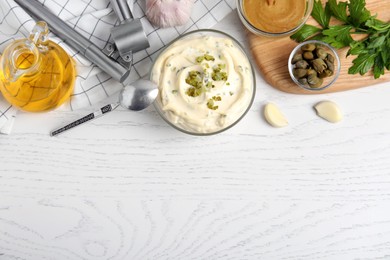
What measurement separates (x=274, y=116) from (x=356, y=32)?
328mm

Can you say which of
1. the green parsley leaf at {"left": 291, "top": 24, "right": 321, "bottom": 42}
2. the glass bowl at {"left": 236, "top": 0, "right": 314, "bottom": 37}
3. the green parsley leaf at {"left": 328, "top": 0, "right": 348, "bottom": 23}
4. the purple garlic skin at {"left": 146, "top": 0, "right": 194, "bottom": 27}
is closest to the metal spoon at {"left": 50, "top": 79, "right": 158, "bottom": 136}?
the purple garlic skin at {"left": 146, "top": 0, "right": 194, "bottom": 27}

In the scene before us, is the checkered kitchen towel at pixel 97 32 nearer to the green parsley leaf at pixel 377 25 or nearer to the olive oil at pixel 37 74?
the olive oil at pixel 37 74

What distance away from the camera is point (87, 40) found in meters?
1.38

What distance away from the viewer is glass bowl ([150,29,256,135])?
1325mm

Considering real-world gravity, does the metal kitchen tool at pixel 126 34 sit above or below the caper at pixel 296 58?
above

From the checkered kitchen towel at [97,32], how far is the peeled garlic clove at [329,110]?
0.38 metres

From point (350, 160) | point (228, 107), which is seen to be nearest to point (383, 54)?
point (350, 160)

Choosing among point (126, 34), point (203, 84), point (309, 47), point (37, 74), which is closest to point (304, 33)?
point (309, 47)

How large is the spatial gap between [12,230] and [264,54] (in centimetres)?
88

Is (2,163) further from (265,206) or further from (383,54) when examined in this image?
(383,54)

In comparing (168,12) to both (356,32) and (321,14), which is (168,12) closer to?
(321,14)

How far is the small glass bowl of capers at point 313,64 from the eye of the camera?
1381 millimetres

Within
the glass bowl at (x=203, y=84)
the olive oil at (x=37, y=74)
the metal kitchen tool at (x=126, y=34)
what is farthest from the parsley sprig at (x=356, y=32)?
the olive oil at (x=37, y=74)

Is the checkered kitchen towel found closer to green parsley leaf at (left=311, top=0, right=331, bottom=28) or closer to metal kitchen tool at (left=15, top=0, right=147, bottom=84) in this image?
metal kitchen tool at (left=15, top=0, right=147, bottom=84)
